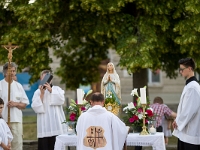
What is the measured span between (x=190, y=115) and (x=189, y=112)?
5cm

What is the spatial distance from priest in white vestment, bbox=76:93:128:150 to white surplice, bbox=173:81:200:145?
0.99 m

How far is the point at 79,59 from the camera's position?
81.3ft

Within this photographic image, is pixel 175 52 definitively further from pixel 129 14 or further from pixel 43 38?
pixel 43 38

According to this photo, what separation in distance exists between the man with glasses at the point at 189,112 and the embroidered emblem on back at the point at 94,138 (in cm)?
135

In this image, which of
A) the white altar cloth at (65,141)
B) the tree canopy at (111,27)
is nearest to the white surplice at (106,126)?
the white altar cloth at (65,141)

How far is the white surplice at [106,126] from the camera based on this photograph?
10695 millimetres

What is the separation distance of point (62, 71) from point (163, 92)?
10017 millimetres

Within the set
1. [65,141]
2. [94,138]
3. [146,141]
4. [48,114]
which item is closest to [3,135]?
[65,141]

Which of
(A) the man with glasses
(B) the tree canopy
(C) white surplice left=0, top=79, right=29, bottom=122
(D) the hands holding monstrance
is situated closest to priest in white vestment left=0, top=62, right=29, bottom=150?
(C) white surplice left=0, top=79, right=29, bottom=122

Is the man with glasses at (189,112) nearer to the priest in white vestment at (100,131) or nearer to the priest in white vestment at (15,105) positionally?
the priest in white vestment at (100,131)

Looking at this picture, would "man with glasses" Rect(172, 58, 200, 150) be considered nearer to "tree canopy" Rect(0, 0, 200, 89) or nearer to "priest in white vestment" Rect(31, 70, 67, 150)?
"priest in white vestment" Rect(31, 70, 67, 150)

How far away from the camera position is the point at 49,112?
45.4ft

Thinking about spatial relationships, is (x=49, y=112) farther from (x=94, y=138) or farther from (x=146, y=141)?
(x=94, y=138)

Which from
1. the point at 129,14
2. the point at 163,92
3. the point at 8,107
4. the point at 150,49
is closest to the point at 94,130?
the point at 8,107
